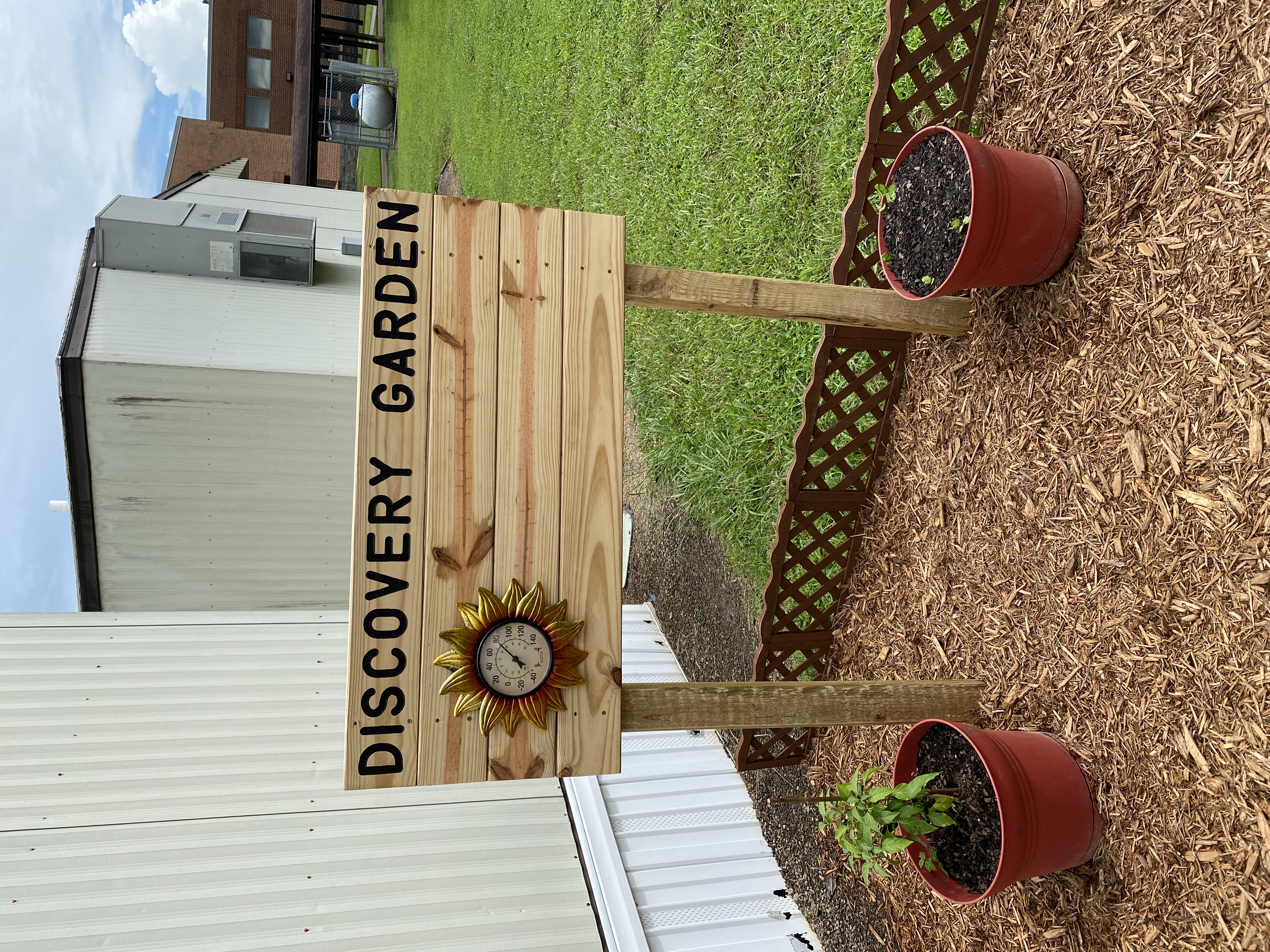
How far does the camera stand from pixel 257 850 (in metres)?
3.54

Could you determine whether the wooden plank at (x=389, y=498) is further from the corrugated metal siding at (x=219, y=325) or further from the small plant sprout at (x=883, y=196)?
the corrugated metal siding at (x=219, y=325)

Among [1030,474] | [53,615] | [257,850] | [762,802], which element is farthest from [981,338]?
[53,615]

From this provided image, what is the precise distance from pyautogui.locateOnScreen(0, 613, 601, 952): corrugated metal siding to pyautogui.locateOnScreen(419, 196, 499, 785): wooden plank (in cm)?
172

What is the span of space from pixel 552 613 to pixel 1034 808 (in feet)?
4.76

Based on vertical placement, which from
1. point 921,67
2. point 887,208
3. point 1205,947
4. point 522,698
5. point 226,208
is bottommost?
point 1205,947

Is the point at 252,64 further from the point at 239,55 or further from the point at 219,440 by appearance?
the point at 219,440

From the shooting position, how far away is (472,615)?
2232 mm

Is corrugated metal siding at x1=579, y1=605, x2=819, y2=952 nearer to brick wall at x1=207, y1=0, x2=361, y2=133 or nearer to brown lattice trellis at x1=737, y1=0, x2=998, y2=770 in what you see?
brown lattice trellis at x1=737, y1=0, x2=998, y2=770

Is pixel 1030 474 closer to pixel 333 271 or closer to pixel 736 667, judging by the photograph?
pixel 736 667

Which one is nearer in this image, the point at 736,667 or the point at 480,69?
the point at 736,667

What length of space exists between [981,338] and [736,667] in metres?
2.29

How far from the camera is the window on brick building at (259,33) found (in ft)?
73.4

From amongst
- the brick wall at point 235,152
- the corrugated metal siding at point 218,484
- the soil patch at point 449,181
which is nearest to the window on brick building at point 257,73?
the brick wall at point 235,152

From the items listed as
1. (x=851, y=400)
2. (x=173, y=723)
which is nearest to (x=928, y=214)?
(x=851, y=400)
